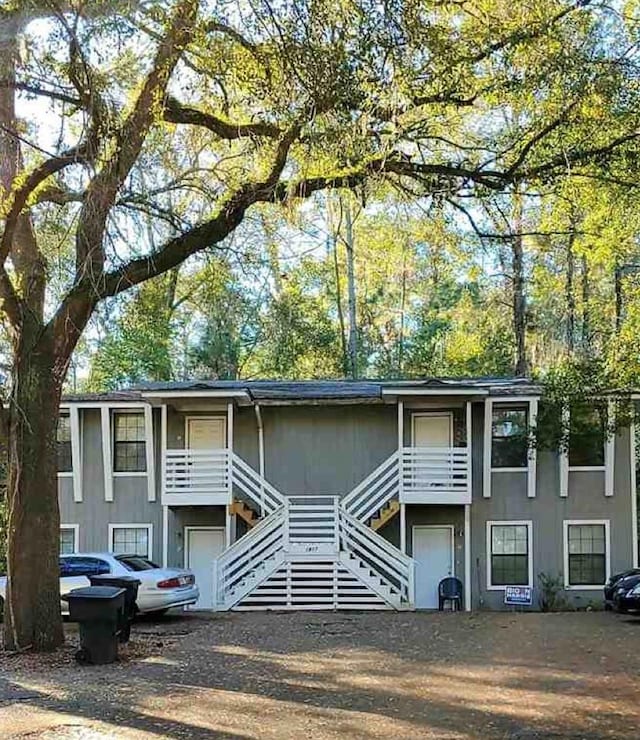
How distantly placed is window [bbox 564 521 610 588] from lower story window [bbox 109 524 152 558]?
9.46 m

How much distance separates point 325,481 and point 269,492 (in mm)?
1628

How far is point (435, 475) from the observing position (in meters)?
21.2

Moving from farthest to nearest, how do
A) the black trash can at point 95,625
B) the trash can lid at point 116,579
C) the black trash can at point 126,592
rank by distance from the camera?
the trash can lid at point 116,579 < the black trash can at point 126,592 < the black trash can at point 95,625

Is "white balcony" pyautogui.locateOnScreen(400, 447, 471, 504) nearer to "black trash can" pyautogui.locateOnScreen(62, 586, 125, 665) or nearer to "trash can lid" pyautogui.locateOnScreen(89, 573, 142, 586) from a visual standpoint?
"trash can lid" pyautogui.locateOnScreen(89, 573, 142, 586)

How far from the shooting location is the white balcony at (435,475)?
21.0 meters

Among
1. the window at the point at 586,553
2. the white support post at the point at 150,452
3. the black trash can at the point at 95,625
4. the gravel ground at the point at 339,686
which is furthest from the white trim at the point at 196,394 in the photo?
the black trash can at the point at 95,625

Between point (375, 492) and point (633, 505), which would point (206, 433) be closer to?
point (375, 492)

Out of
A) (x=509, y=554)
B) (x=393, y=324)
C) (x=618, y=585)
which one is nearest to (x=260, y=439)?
(x=509, y=554)

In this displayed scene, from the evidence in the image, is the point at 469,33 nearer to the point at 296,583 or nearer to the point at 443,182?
the point at 443,182

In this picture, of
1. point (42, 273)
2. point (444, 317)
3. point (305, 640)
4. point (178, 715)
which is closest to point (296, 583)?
point (305, 640)

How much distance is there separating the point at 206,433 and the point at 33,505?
33.4 feet

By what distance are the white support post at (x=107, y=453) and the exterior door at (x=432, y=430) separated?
22.8 ft

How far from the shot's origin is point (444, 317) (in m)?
35.7

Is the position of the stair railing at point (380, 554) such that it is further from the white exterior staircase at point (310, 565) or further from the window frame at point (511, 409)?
the window frame at point (511, 409)
